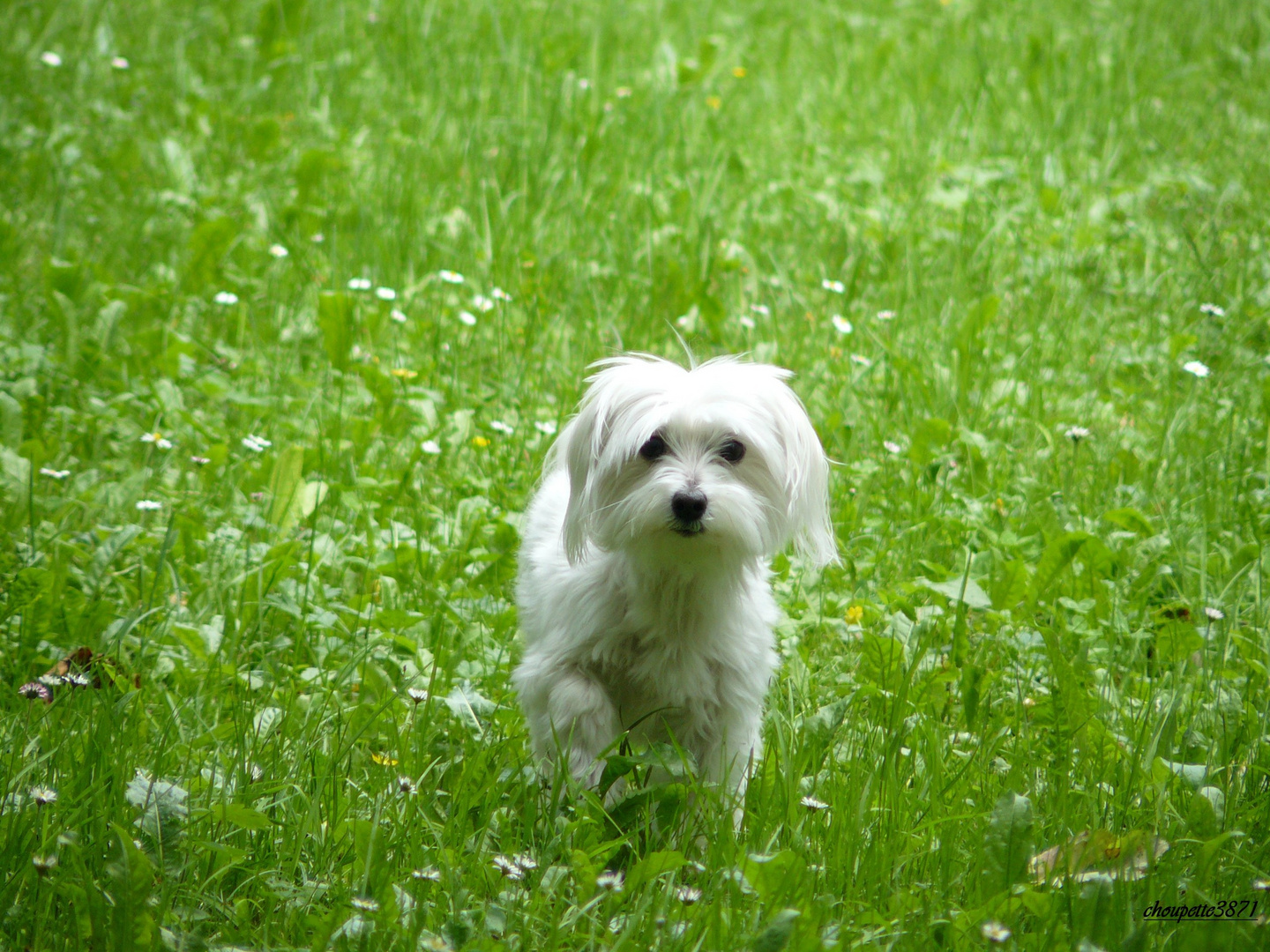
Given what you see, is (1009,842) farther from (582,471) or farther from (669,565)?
(582,471)

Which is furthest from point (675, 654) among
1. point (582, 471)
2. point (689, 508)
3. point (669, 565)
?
point (582, 471)

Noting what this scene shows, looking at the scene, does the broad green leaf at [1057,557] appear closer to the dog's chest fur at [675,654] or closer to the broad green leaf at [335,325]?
the dog's chest fur at [675,654]

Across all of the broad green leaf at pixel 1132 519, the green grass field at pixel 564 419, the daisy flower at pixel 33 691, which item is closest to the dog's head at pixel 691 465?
the green grass field at pixel 564 419

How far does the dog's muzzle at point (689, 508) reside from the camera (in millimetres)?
2494

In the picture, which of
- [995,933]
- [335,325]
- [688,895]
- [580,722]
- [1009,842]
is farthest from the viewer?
[335,325]

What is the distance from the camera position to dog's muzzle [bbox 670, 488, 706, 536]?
2494 millimetres

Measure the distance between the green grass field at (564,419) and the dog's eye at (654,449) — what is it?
673 millimetres

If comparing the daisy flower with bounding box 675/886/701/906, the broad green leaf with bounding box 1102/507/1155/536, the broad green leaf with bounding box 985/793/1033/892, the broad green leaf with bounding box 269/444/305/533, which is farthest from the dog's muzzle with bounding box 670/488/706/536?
the broad green leaf with bounding box 1102/507/1155/536

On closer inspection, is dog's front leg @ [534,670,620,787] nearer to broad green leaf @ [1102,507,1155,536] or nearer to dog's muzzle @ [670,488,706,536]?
dog's muzzle @ [670,488,706,536]

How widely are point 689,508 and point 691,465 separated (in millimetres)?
151

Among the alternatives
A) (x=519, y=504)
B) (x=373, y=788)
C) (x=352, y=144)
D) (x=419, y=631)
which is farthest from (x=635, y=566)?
(x=352, y=144)

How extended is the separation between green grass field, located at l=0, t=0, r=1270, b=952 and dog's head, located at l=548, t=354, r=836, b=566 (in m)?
0.50

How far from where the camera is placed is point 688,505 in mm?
2496

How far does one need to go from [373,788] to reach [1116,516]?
2593mm
